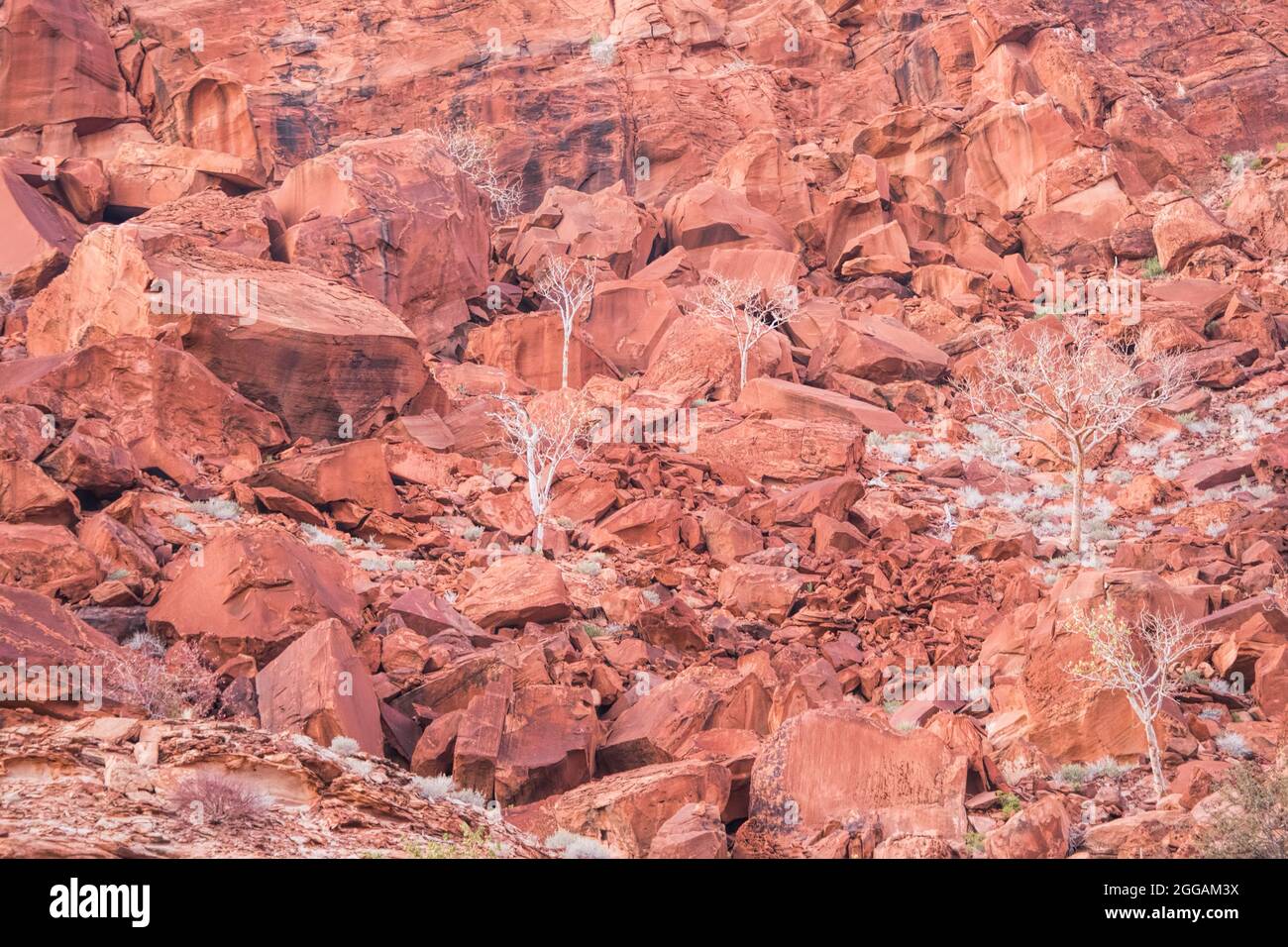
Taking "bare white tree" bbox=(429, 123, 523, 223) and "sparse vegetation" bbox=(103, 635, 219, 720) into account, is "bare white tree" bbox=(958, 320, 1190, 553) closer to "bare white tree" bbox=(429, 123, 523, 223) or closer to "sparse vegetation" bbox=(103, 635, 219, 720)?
"sparse vegetation" bbox=(103, 635, 219, 720)

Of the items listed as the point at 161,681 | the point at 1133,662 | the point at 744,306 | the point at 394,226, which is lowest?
the point at 1133,662

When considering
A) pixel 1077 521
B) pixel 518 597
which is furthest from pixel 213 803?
pixel 1077 521

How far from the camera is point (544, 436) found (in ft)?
78.7

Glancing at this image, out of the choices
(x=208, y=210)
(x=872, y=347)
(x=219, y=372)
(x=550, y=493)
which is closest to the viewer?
(x=219, y=372)

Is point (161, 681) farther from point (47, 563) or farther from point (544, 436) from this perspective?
point (544, 436)

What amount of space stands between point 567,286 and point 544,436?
12.0 m

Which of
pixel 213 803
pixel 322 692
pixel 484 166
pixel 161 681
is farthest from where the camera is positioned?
pixel 484 166

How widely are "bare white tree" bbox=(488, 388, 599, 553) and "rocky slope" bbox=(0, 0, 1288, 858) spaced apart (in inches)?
20.6

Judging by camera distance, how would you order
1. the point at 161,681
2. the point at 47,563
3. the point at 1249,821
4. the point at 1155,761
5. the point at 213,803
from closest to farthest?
the point at 213,803, the point at 1249,821, the point at 161,681, the point at 1155,761, the point at 47,563

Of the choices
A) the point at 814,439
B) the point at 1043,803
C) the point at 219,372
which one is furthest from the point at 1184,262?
the point at 1043,803

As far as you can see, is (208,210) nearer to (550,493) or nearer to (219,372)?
(219,372)

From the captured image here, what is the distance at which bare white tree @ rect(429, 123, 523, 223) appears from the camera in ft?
147

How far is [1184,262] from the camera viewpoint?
127 ft
